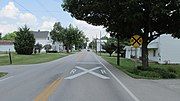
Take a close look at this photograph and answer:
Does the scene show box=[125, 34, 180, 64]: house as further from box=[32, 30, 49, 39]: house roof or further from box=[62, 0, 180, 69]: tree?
box=[32, 30, 49, 39]: house roof

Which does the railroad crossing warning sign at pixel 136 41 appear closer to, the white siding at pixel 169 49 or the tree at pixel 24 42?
the white siding at pixel 169 49

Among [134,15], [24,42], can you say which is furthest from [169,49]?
[134,15]

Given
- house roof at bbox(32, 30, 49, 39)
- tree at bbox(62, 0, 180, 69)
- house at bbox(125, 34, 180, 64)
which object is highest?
house roof at bbox(32, 30, 49, 39)

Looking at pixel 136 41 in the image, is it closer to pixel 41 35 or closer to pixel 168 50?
pixel 168 50

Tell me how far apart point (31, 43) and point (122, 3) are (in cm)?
4994

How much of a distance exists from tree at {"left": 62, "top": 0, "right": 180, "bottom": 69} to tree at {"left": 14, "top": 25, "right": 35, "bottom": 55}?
40433 millimetres

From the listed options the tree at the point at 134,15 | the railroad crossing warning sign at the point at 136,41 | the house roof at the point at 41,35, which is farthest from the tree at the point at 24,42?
the house roof at the point at 41,35

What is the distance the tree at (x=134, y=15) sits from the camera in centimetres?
2646

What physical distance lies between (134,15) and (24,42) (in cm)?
4909

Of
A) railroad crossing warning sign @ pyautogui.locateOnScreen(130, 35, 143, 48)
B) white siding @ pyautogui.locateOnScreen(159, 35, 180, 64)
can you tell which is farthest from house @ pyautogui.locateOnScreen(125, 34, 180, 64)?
railroad crossing warning sign @ pyautogui.locateOnScreen(130, 35, 143, 48)

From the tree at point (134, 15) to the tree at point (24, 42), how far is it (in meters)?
40.4

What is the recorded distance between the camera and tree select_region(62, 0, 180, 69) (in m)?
26.5

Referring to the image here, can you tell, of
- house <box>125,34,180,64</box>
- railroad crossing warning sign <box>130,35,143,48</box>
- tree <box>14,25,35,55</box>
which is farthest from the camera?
tree <box>14,25,35,55</box>

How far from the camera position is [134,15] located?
26672 millimetres
